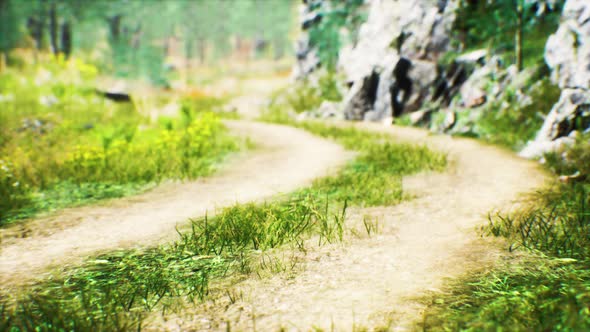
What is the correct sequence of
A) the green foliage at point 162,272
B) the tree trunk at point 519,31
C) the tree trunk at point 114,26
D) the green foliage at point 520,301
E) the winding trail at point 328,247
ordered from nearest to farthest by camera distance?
the green foliage at point 520,301 < the green foliage at point 162,272 < the winding trail at point 328,247 < the tree trunk at point 519,31 < the tree trunk at point 114,26

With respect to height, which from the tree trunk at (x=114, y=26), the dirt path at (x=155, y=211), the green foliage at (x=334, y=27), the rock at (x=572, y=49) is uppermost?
the tree trunk at (x=114, y=26)

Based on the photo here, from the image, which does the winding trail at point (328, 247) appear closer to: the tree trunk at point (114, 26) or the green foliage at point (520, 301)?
the green foliage at point (520, 301)

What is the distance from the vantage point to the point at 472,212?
509 centimetres

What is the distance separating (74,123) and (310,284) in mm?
10737

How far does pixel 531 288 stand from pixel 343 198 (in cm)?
289

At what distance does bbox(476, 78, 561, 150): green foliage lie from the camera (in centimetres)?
972

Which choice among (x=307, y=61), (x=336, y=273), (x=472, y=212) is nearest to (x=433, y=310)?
(x=336, y=273)

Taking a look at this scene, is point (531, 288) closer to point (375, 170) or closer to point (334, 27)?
point (375, 170)

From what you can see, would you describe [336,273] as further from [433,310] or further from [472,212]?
[472,212]

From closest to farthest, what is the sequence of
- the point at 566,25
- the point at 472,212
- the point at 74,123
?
the point at 472,212 → the point at 566,25 → the point at 74,123

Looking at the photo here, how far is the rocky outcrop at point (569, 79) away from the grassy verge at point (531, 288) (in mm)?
4053

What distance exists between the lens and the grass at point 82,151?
6473 millimetres

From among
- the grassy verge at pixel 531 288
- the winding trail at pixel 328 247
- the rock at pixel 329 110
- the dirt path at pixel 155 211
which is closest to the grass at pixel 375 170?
the winding trail at pixel 328 247

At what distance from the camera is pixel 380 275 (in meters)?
3.45
